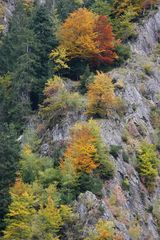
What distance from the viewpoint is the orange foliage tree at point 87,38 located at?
65500 millimetres

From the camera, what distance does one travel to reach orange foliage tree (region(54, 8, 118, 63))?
65500 mm

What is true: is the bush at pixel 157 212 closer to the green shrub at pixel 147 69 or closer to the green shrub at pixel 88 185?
the green shrub at pixel 88 185

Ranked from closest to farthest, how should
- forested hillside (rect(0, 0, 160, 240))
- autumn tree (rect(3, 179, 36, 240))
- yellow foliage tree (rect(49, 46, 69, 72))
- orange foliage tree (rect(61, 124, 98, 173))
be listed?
autumn tree (rect(3, 179, 36, 240)) → forested hillside (rect(0, 0, 160, 240)) → orange foliage tree (rect(61, 124, 98, 173)) → yellow foliage tree (rect(49, 46, 69, 72))

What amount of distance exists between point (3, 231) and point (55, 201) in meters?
4.44

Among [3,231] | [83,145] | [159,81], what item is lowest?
[3,231]

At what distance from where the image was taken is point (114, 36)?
7062 centimetres

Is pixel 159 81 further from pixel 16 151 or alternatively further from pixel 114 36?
pixel 16 151

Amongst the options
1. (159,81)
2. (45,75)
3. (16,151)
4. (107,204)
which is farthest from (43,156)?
(159,81)

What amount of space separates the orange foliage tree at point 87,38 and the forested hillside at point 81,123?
12 centimetres

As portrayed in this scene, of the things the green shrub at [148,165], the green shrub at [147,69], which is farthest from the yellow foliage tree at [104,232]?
the green shrub at [147,69]

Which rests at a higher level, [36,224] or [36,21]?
[36,21]

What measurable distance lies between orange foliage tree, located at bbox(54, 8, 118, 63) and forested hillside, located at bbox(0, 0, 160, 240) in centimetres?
12

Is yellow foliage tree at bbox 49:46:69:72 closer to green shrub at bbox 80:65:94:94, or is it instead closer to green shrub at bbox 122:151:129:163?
green shrub at bbox 80:65:94:94

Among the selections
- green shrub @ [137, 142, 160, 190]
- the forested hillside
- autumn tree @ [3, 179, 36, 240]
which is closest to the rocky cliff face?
the forested hillside
